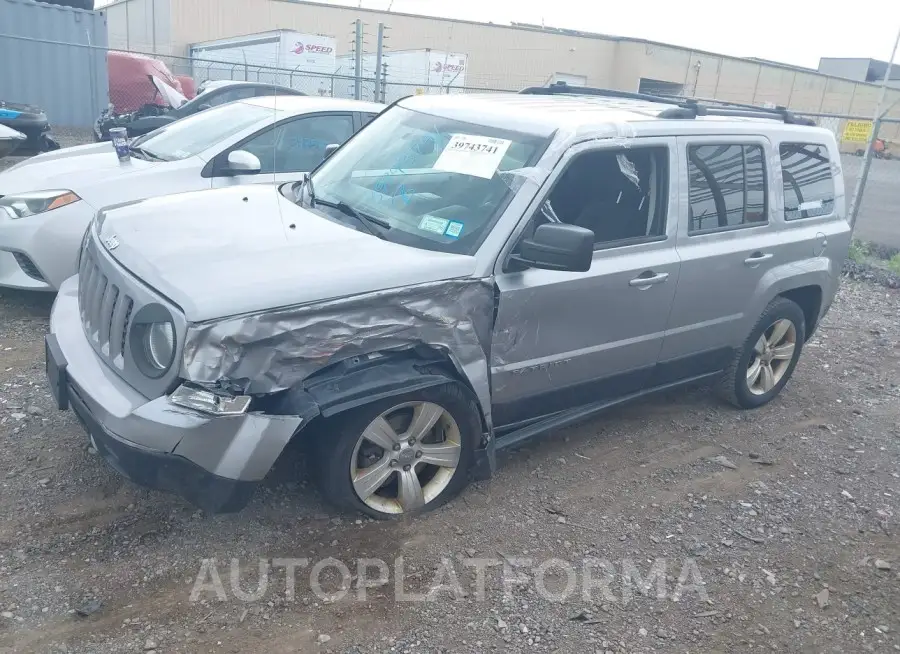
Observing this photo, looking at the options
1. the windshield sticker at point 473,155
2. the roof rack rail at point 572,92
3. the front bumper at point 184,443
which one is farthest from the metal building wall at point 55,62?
the front bumper at point 184,443

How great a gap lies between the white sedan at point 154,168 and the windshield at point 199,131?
1cm

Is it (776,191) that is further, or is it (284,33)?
(284,33)

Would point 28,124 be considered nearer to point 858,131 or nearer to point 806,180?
point 806,180

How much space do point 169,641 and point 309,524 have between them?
0.83 m

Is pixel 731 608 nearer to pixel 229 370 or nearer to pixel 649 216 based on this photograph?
pixel 649 216

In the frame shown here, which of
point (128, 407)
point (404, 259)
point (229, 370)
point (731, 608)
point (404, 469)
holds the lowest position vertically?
point (731, 608)

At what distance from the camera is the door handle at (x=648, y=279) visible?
4.03 meters

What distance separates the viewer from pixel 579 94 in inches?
209

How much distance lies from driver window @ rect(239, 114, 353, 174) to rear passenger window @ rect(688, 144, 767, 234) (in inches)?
122

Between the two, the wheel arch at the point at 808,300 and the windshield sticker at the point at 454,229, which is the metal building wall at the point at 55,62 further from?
the wheel arch at the point at 808,300

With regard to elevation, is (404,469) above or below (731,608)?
above

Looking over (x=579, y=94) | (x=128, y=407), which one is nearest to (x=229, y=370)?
(x=128, y=407)

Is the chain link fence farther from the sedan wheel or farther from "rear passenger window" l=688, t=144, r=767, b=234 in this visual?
the sedan wheel

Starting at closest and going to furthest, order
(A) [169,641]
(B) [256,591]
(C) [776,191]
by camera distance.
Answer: (A) [169,641] → (B) [256,591] → (C) [776,191]
